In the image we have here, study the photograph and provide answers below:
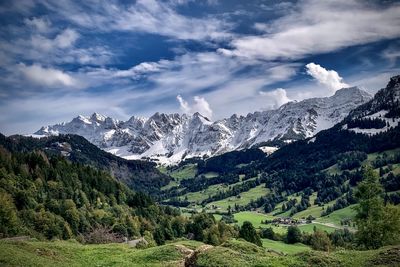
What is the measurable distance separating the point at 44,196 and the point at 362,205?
5530 inches

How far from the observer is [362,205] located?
263ft

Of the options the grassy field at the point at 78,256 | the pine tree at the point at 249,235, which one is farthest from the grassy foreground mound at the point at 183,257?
the pine tree at the point at 249,235

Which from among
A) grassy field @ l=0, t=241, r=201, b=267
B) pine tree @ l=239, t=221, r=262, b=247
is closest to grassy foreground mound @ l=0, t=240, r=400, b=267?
grassy field @ l=0, t=241, r=201, b=267

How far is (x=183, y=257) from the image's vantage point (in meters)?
52.4

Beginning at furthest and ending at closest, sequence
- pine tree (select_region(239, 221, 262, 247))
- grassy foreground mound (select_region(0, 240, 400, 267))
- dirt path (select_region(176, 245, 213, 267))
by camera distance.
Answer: pine tree (select_region(239, 221, 262, 247)) → dirt path (select_region(176, 245, 213, 267)) → grassy foreground mound (select_region(0, 240, 400, 267))

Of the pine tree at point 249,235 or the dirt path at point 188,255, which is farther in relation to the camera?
the pine tree at point 249,235

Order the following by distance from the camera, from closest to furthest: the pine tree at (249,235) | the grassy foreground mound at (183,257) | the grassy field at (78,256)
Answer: the grassy foreground mound at (183,257) → the grassy field at (78,256) → the pine tree at (249,235)

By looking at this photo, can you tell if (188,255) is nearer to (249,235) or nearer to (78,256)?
(78,256)

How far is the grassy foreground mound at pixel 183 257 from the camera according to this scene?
40656 millimetres

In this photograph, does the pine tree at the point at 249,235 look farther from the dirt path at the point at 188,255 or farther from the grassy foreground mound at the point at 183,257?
the dirt path at the point at 188,255

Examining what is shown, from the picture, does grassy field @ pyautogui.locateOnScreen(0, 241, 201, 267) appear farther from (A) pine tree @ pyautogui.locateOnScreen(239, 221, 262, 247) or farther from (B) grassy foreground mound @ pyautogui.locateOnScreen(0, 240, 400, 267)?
(A) pine tree @ pyautogui.locateOnScreen(239, 221, 262, 247)

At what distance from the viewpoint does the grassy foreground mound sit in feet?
133

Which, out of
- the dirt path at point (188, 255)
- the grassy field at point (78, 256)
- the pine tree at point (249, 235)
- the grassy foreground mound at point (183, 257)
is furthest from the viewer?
the pine tree at point (249, 235)

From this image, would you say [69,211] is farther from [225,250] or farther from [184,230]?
[225,250]
